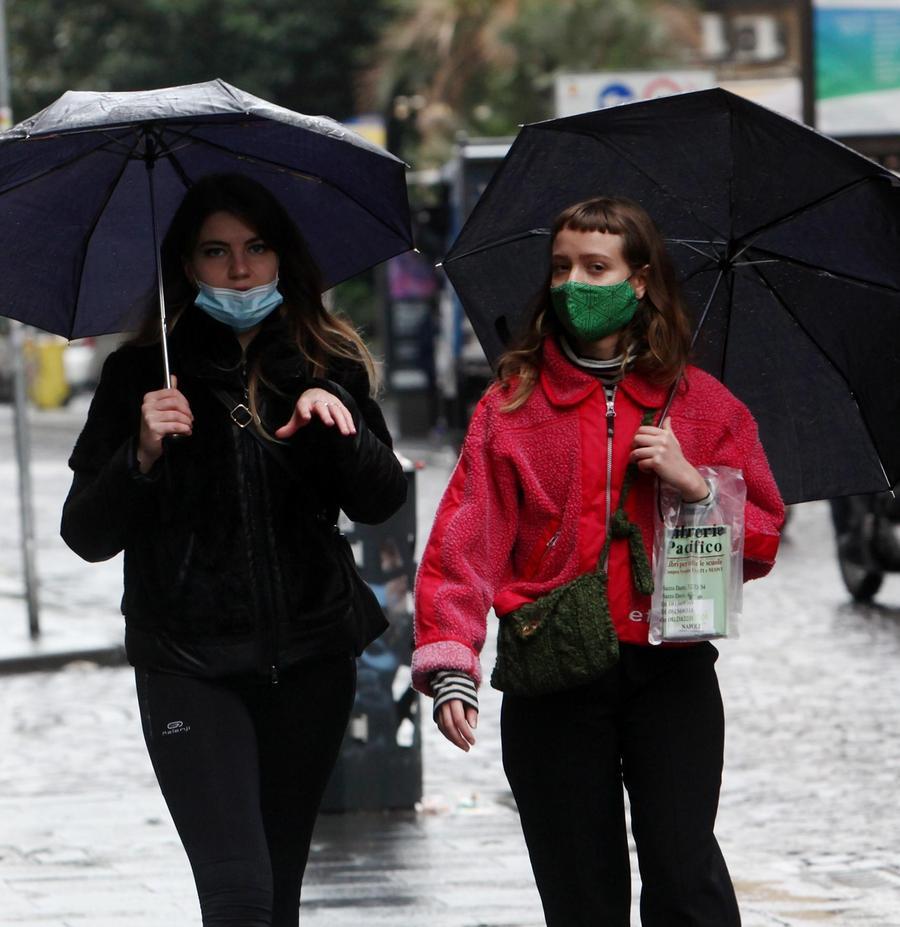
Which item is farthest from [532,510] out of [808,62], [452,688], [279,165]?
[808,62]

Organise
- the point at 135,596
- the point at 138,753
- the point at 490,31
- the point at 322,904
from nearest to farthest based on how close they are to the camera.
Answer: the point at 135,596
the point at 322,904
the point at 138,753
the point at 490,31

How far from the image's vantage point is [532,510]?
12.2ft

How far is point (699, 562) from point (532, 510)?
325mm

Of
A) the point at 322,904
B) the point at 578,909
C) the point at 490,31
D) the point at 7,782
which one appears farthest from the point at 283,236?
the point at 490,31

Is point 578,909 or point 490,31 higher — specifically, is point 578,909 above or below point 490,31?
below

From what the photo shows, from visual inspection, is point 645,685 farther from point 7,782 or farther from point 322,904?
point 7,782

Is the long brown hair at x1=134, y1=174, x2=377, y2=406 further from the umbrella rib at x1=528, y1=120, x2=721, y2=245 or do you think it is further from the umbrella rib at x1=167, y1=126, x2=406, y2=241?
the umbrella rib at x1=528, y1=120, x2=721, y2=245

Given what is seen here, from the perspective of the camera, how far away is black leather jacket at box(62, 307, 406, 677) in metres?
3.84

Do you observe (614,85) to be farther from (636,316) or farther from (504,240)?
(636,316)

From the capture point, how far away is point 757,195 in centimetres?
418

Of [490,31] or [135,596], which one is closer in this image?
[135,596]

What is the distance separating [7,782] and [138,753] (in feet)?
2.27

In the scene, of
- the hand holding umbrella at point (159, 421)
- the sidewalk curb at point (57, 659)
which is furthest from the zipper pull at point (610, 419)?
the sidewalk curb at point (57, 659)

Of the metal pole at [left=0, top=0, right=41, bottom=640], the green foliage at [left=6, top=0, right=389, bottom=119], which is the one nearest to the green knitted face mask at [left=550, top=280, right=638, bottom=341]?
the metal pole at [left=0, top=0, right=41, bottom=640]
